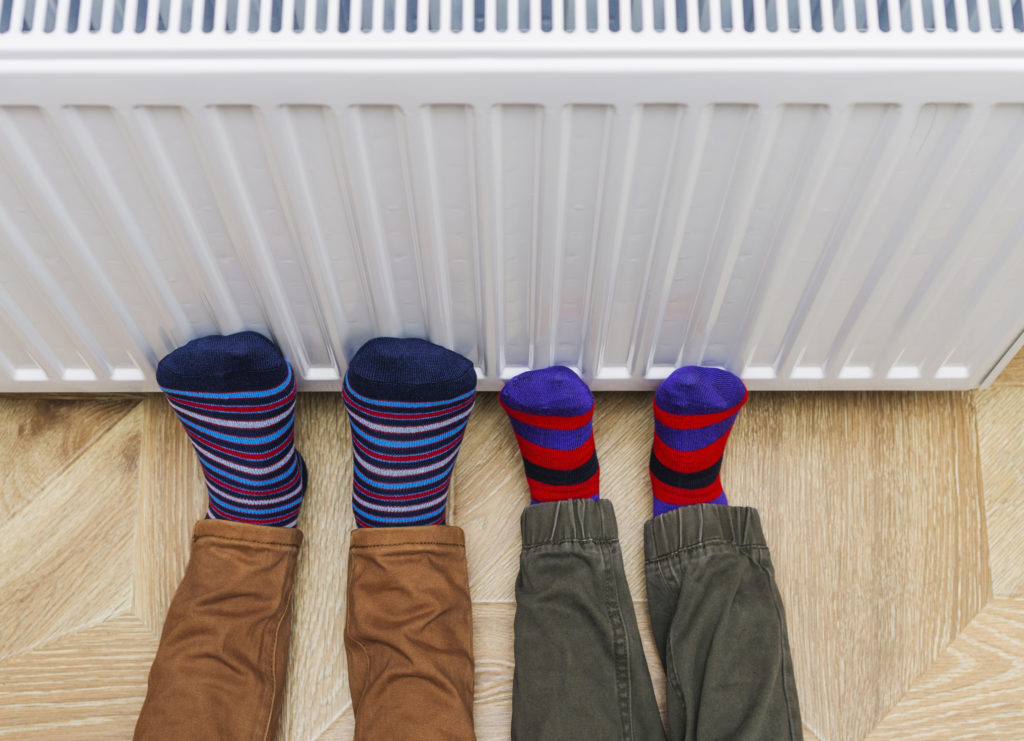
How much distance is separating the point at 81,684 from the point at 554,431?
0.49 m

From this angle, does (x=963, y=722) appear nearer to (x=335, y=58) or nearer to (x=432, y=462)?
(x=432, y=462)

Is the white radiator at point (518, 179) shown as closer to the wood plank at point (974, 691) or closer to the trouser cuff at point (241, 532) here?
the trouser cuff at point (241, 532)

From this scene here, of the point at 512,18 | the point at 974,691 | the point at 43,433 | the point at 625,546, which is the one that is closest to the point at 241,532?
the point at 43,433

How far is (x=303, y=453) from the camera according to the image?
33.1 inches

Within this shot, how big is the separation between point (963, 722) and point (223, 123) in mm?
793

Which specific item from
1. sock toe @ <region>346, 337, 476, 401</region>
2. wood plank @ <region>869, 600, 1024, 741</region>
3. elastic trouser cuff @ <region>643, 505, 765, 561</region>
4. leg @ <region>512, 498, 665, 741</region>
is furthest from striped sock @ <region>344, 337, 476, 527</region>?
wood plank @ <region>869, 600, 1024, 741</region>

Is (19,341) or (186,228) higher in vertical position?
(186,228)

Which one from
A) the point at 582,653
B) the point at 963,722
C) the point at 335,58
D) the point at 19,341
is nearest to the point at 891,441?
the point at 963,722

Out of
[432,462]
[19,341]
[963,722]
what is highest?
[19,341]

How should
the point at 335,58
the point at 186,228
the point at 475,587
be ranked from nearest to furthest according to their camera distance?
1. the point at 335,58
2. the point at 186,228
3. the point at 475,587

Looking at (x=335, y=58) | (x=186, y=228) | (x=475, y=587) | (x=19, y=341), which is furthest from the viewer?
(x=475, y=587)

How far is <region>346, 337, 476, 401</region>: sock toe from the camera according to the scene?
699 millimetres

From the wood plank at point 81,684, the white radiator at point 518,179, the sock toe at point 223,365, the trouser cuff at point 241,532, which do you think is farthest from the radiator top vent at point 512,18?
the wood plank at point 81,684

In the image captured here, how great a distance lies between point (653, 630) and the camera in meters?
0.79
